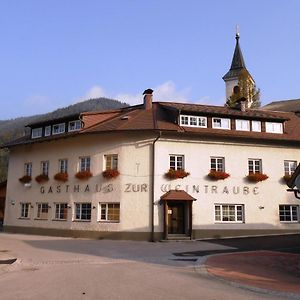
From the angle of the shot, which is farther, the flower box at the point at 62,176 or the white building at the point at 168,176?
the flower box at the point at 62,176

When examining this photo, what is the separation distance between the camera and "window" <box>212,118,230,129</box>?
2665cm

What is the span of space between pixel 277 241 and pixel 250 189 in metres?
4.54

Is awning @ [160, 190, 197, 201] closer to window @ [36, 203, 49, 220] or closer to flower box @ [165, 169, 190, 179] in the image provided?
flower box @ [165, 169, 190, 179]

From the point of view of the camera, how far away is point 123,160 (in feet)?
82.0

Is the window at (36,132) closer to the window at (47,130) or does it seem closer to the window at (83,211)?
the window at (47,130)

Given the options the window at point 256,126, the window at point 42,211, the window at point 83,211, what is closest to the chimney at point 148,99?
the window at point 256,126

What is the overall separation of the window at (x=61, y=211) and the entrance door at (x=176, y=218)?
6.78 m

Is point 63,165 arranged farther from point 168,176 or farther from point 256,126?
point 256,126

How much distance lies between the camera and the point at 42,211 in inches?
1105

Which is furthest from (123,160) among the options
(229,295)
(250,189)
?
(229,295)

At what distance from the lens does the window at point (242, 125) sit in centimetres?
2705

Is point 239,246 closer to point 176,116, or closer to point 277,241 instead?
point 277,241

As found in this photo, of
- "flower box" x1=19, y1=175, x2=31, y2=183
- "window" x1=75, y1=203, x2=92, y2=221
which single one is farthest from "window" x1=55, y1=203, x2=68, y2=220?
"flower box" x1=19, y1=175, x2=31, y2=183

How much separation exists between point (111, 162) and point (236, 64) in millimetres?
36288
